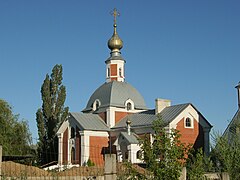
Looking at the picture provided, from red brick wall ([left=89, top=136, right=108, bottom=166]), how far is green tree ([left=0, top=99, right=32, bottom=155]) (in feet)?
18.5

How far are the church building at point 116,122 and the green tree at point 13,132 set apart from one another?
382 cm

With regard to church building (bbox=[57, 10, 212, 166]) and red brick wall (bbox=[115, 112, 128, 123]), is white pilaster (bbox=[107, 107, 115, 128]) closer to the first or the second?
church building (bbox=[57, 10, 212, 166])

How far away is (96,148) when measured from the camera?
37.9 meters

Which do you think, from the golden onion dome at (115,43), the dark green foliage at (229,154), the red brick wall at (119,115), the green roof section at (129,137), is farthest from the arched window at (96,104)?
the dark green foliage at (229,154)

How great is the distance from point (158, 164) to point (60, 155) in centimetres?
3246

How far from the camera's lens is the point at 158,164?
810 cm

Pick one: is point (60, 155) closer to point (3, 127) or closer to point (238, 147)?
point (3, 127)

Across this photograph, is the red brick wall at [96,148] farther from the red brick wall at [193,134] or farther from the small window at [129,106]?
the red brick wall at [193,134]

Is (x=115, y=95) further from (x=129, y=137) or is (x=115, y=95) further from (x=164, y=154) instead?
(x=164, y=154)

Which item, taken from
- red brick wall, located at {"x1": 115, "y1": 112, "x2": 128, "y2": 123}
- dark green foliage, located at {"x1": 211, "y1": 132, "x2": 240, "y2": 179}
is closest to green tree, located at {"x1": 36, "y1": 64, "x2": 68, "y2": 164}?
red brick wall, located at {"x1": 115, "y1": 112, "x2": 128, "y2": 123}

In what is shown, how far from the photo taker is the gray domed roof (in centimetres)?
4119

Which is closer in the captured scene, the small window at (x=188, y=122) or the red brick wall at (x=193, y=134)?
the red brick wall at (x=193, y=134)

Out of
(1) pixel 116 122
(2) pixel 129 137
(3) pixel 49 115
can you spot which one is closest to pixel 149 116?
(2) pixel 129 137

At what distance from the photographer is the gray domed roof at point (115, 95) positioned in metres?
41.2
